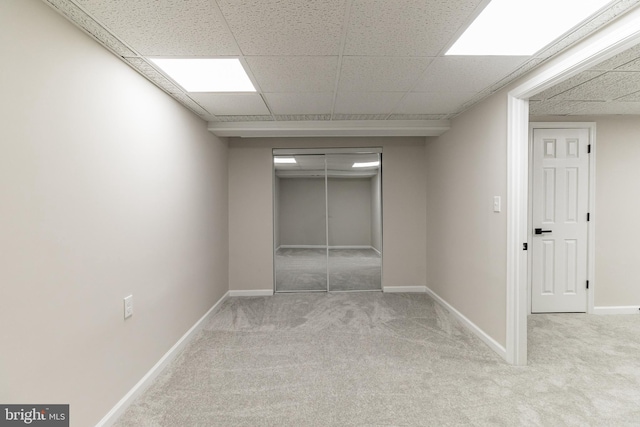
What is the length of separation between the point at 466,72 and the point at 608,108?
2.17 m

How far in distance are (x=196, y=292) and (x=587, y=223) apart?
4520 mm

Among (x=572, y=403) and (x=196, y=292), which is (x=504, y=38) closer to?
(x=572, y=403)

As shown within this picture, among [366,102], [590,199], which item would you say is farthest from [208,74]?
[590,199]

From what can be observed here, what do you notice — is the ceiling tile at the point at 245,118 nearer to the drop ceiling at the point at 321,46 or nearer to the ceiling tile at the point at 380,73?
the drop ceiling at the point at 321,46

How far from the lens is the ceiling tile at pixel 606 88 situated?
7.73 ft

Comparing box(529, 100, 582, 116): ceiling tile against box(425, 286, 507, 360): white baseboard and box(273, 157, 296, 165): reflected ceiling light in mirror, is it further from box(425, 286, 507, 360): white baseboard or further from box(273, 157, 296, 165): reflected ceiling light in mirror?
box(273, 157, 296, 165): reflected ceiling light in mirror

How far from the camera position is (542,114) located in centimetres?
339

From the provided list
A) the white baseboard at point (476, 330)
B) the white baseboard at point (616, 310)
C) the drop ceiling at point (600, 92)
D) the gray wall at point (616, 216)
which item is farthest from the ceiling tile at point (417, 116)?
the white baseboard at point (616, 310)

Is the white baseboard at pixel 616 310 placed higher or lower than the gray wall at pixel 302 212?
lower

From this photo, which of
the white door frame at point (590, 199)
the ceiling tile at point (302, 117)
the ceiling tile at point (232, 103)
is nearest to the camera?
the ceiling tile at point (232, 103)

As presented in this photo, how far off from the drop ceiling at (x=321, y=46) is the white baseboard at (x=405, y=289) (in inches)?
104

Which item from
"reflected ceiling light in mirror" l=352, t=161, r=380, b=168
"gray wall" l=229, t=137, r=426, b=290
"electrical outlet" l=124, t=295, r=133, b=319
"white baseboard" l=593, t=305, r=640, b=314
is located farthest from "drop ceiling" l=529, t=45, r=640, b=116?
"electrical outlet" l=124, t=295, r=133, b=319

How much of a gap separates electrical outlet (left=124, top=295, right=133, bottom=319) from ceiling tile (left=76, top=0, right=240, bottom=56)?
1.60m

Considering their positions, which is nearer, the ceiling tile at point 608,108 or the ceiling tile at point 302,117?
the ceiling tile at point 608,108
